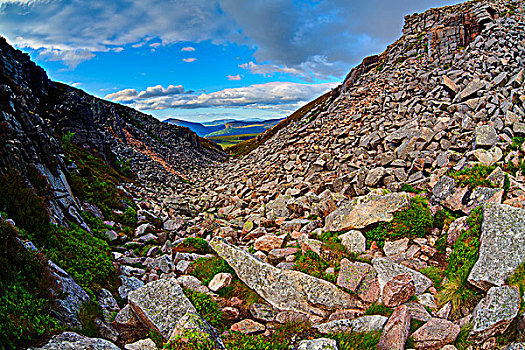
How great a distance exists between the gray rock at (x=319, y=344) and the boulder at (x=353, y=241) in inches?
216

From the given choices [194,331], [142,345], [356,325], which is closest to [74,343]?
[142,345]

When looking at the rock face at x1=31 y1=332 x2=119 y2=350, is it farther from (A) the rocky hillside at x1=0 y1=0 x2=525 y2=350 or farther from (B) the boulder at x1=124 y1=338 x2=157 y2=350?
(B) the boulder at x1=124 y1=338 x2=157 y2=350

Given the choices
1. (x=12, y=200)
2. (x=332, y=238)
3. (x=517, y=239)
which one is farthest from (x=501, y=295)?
(x=12, y=200)

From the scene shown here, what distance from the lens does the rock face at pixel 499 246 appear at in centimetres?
733

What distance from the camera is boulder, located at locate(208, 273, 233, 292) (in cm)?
944

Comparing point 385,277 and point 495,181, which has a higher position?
point 495,181

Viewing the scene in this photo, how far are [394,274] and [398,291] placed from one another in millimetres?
1099

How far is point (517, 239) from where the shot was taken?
26.1ft

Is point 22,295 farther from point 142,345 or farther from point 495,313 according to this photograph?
point 495,313

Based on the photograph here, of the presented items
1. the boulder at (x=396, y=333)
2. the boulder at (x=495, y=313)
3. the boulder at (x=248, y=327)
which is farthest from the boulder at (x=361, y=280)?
the boulder at (x=248, y=327)

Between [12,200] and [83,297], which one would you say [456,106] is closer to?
[83,297]

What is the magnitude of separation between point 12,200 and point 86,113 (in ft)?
89.1

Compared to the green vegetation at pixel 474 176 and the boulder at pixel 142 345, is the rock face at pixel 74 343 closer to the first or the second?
the boulder at pixel 142 345

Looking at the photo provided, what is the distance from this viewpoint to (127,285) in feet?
33.0
